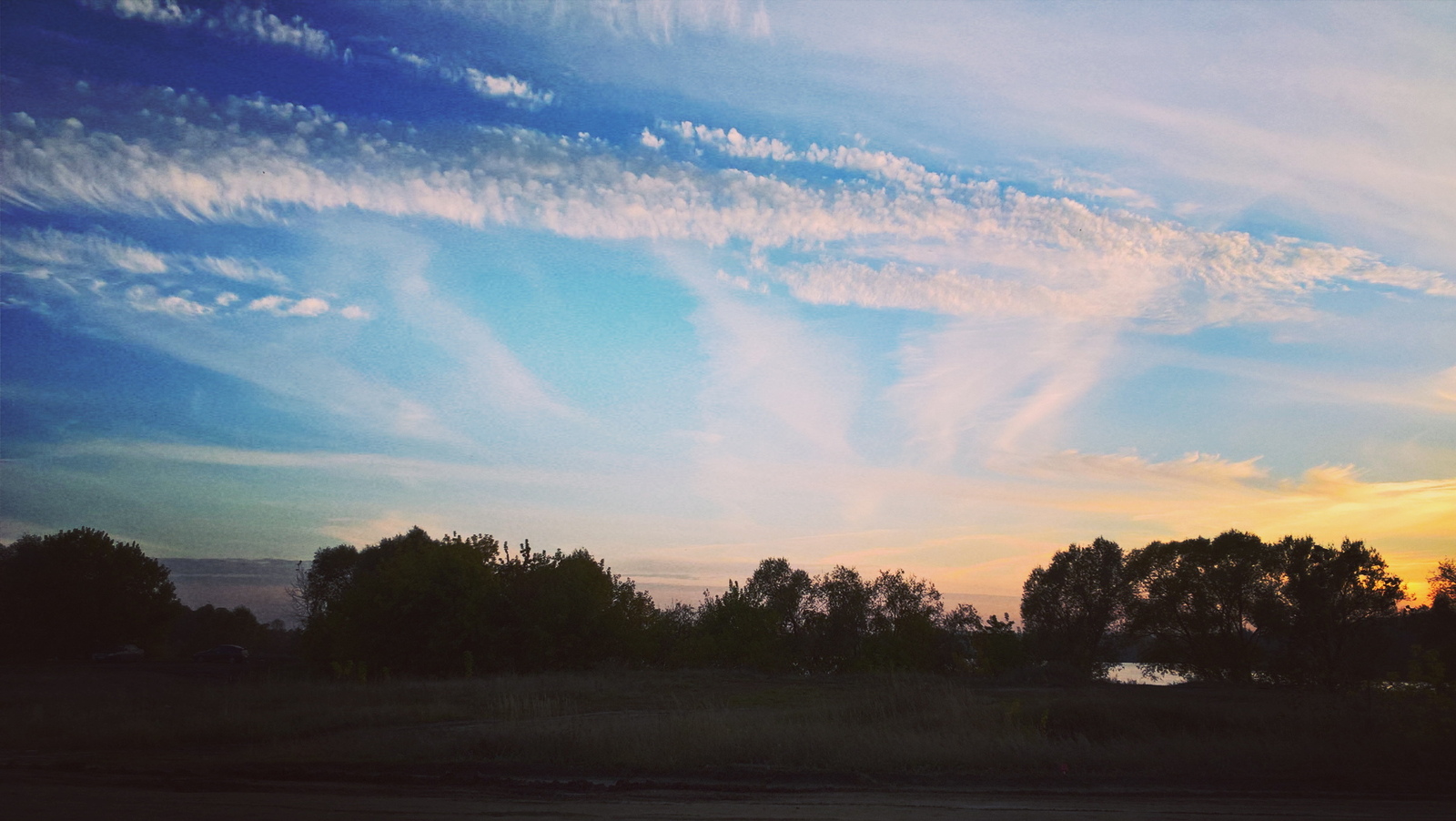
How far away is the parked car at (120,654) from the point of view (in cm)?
5478

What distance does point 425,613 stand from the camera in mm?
40375

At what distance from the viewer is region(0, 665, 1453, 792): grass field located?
13.9 meters

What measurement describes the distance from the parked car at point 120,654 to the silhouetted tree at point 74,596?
1.69 feet

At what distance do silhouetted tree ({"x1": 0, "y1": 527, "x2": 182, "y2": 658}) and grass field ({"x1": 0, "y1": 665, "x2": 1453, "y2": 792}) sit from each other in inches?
1602

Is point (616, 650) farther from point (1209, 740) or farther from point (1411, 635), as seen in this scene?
point (1411, 635)

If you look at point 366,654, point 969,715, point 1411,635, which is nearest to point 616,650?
point 366,654

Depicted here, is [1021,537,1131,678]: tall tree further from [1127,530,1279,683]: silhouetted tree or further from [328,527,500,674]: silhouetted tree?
[328,527,500,674]: silhouetted tree

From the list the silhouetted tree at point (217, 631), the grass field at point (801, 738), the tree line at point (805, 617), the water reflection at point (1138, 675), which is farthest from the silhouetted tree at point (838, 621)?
the silhouetted tree at point (217, 631)

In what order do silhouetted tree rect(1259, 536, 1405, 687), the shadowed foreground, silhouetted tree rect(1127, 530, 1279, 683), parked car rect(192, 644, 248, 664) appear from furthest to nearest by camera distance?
parked car rect(192, 644, 248, 664), silhouetted tree rect(1127, 530, 1279, 683), silhouetted tree rect(1259, 536, 1405, 687), the shadowed foreground

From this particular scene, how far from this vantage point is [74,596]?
5594 cm

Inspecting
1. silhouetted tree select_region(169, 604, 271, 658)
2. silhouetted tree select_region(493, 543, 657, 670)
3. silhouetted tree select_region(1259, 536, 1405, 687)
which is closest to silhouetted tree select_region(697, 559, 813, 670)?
silhouetted tree select_region(493, 543, 657, 670)

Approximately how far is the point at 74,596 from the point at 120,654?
17.2 ft

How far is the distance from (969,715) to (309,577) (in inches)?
3187

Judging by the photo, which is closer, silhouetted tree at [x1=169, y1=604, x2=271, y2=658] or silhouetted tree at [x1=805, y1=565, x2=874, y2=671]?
silhouetted tree at [x1=805, y1=565, x2=874, y2=671]
